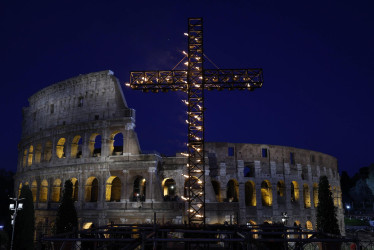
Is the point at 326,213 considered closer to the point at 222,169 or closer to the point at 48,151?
the point at 222,169

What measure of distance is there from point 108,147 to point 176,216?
9.10 m

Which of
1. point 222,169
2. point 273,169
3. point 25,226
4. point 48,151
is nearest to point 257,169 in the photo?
point 273,169

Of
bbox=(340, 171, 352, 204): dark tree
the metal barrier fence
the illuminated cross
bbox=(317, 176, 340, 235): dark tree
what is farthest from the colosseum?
bbox=(340, 171, 352, 204): dark tree

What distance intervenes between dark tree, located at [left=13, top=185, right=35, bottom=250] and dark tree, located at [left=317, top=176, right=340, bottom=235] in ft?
69.6

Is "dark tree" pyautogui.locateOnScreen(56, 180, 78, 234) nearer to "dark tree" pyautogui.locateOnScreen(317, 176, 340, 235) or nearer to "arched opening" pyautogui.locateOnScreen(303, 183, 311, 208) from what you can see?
"dark tree" pyautogui.locateOnScreen(317, 176, 340, 235)

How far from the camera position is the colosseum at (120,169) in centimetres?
2875

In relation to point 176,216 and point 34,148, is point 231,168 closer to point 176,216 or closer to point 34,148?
point 176,216

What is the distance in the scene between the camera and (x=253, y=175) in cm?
3391

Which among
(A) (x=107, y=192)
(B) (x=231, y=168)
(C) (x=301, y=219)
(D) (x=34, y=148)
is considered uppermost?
(D) (x=34, y=148)

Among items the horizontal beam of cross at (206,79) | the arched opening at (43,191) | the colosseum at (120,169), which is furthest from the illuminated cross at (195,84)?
the arched opening at (43,191)

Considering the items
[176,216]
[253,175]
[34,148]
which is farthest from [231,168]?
[34,148]

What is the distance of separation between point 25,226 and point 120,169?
29.7 feet

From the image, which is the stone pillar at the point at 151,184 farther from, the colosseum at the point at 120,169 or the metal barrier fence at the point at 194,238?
the metal barrier fence at the point at 194,238

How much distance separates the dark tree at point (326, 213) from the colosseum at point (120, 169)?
6.52 meters
